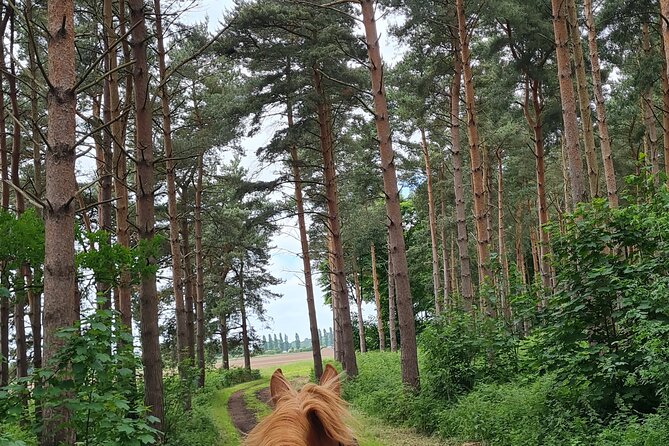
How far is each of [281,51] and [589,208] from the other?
12641mm

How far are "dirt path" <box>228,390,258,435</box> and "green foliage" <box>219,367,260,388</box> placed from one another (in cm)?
555

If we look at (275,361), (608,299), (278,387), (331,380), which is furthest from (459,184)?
(275,361)

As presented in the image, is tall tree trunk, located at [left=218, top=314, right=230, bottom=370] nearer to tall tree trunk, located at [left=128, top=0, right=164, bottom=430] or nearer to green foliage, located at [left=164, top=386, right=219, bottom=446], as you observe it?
green foliage, located at [left=164, top=386, right=219, bottom=446]

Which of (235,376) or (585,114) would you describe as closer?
(585,114)

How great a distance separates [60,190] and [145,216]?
3.38m

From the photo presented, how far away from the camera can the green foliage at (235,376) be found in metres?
29.5

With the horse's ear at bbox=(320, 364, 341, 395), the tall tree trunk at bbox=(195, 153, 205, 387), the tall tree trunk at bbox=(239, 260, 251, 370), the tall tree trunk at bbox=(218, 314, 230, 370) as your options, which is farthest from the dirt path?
the tall tree trunk at bbox=(218, 314, 230, 370)

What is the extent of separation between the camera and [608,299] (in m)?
7.25

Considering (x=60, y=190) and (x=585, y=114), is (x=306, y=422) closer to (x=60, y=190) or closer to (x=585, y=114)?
(x=60, y=190)

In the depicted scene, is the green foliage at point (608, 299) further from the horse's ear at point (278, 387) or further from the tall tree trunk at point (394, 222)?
the horse's ear at point (278, 387)

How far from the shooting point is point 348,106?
20406 mm

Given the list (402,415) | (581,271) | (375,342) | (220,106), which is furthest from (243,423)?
(375,342)

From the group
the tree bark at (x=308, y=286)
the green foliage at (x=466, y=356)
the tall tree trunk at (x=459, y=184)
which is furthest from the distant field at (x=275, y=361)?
the green foliage at (x=466, y=356)

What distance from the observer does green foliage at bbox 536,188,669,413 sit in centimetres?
665
